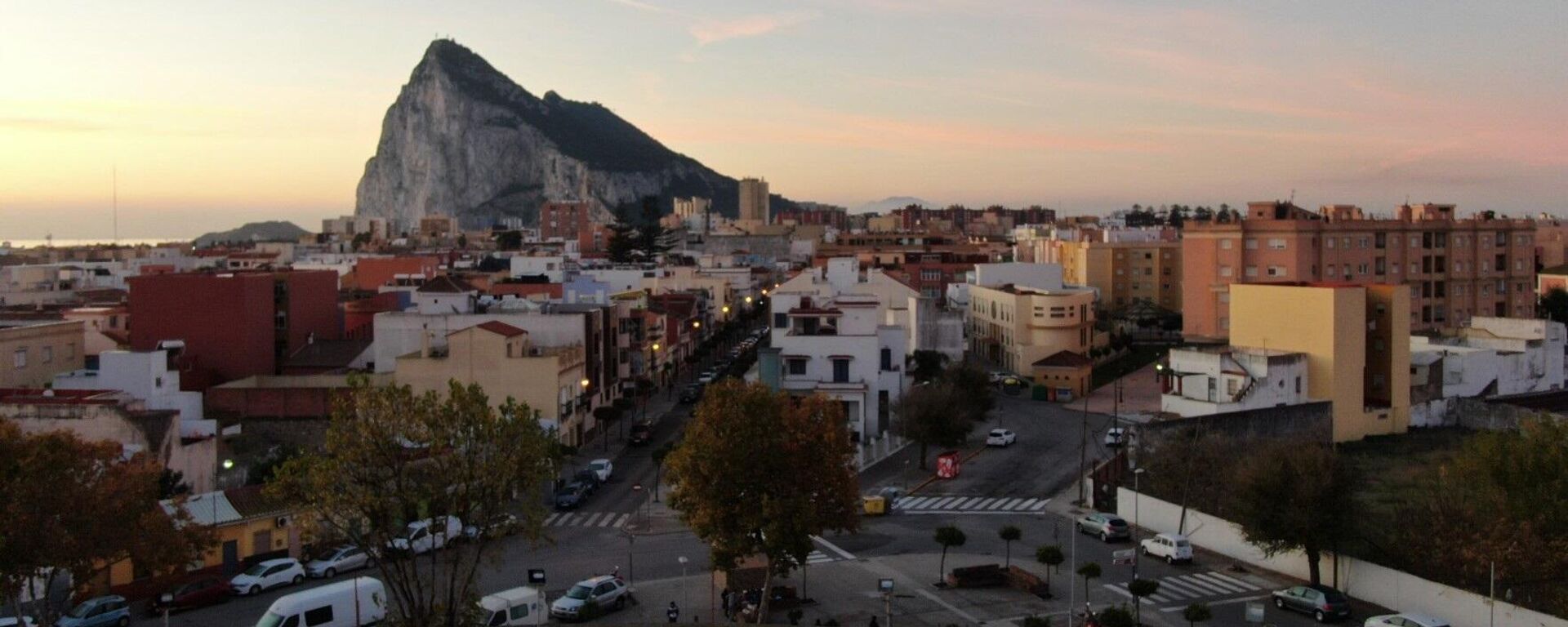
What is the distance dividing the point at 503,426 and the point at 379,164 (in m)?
191

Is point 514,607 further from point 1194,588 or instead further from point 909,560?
point 1194,588

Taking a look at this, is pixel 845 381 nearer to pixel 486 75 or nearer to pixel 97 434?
pixel 97 434

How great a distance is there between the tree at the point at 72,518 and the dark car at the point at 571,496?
9.77m

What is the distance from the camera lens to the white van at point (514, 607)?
704 inches

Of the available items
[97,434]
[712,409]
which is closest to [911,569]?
[712,409]

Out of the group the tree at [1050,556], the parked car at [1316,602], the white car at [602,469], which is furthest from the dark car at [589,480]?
the parked car at [1316,602]

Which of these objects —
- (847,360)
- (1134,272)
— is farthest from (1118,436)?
(1134,272)

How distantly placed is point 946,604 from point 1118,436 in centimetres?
1428

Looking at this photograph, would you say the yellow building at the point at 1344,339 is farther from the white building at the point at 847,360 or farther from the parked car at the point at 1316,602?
the parked car at the point at 1316,602

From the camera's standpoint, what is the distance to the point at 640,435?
3606cm

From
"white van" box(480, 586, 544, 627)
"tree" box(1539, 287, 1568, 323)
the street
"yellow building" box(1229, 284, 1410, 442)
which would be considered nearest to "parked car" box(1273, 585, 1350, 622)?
the street

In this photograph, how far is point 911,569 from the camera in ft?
72.9

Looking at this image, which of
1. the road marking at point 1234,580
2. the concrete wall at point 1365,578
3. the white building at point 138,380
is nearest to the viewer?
the concrete wall at point 1365,578

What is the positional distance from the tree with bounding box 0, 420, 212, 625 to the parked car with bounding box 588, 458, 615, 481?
41.3 feet
